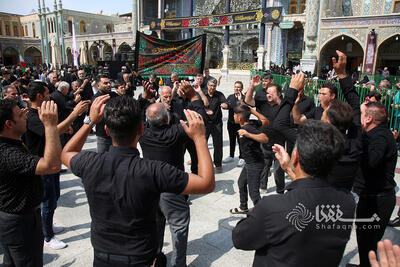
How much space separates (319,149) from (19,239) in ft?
7.22

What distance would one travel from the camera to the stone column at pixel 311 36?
871 inches

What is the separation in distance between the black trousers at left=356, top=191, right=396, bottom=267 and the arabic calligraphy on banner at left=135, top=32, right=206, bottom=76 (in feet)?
15.8

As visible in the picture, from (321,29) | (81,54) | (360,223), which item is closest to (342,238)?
(360,223)

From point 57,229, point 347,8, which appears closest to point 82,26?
point 347,8

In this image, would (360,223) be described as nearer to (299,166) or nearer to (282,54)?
(299,166)

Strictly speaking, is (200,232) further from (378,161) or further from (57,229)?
(378,161)

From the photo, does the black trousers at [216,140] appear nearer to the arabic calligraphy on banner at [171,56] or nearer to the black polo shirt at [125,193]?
the arabic calligraphy on banner at [171,56]

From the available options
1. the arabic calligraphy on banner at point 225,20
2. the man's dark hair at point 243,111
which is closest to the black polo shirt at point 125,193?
the man's dark hair at point 243,111

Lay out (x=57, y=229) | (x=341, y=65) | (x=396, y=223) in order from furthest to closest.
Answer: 1. (x=396, y=223)
2. (x=57, y=229)
3. (x=341, y=65)

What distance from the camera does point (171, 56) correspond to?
6867 millimetres

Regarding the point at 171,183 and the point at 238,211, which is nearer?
the point at 171,183

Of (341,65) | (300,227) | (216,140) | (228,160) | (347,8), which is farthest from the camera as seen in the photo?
(347,8)

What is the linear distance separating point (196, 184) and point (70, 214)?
3.22 m

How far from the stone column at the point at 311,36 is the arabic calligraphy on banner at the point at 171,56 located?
60.7 ft
